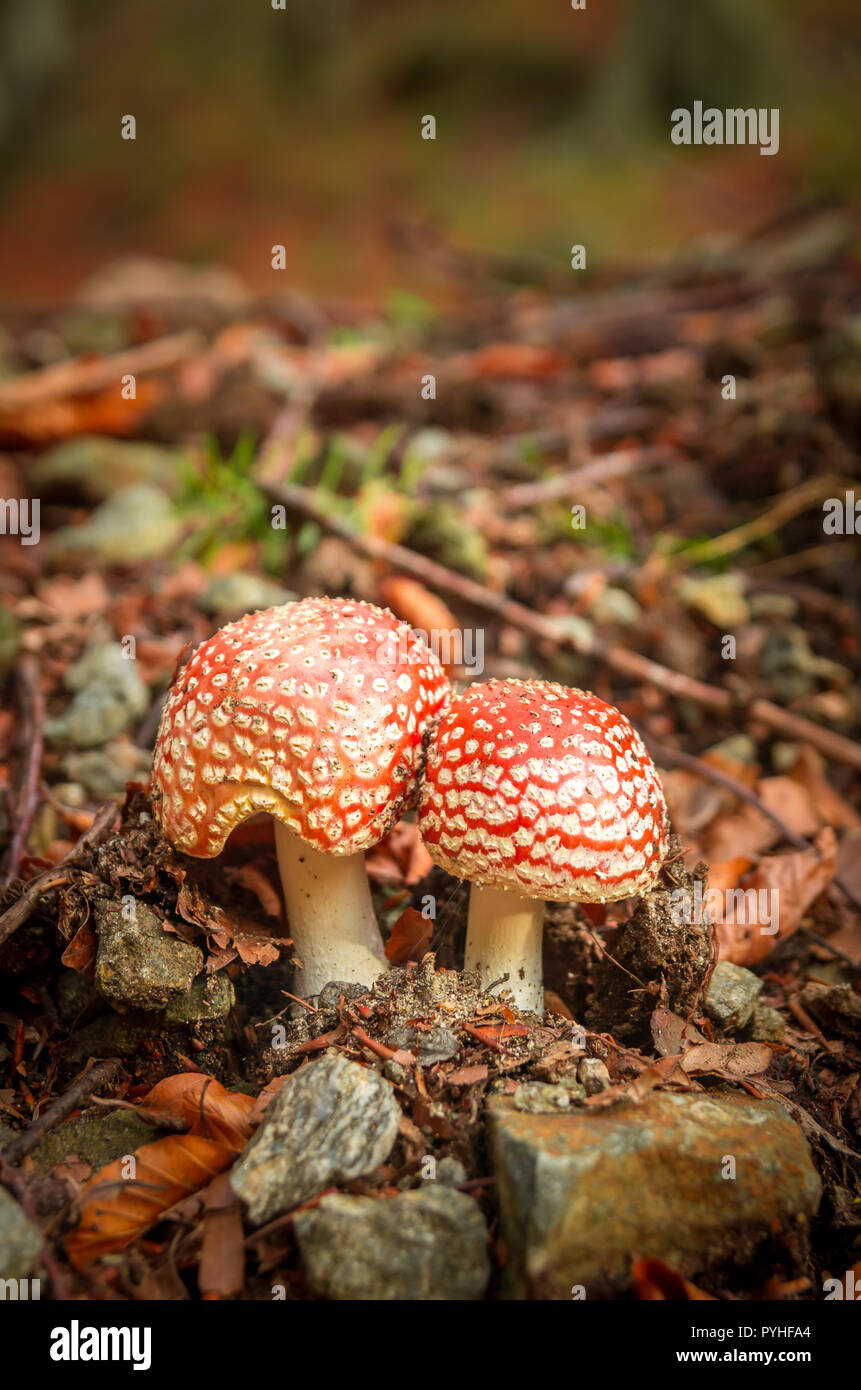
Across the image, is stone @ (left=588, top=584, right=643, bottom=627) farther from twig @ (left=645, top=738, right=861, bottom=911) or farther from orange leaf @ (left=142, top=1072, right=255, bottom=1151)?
orange leaf @ (left=142, top=1072, right=255, bottom=1151)

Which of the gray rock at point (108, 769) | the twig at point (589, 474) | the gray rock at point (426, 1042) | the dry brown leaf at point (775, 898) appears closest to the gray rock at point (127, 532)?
the gray rock at point (108, 769)

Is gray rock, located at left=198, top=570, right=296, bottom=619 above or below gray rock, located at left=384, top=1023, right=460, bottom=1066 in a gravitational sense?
above

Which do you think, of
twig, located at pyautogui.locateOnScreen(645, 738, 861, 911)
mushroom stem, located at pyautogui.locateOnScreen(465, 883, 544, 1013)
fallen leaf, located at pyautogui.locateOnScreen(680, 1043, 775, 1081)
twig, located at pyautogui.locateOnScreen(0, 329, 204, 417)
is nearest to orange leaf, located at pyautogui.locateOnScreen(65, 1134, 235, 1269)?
mushroom stem, located at pyautogui.locateOnScreen(465, 883, 544, 1013)

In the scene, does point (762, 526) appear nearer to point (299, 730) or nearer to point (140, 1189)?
point (299, 730)

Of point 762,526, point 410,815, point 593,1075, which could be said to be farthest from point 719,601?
point 593,1075

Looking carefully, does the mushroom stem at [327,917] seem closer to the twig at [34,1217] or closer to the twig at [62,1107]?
the twig at [62,1107]

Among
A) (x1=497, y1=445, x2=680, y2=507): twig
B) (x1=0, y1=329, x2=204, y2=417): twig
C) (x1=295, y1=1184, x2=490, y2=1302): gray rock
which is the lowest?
(x1=295, y1=1184, x2=490, y2=1302): gray rock

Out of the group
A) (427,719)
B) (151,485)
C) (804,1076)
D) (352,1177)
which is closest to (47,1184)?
(352,1177)

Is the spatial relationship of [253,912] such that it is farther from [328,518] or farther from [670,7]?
[670,7]
